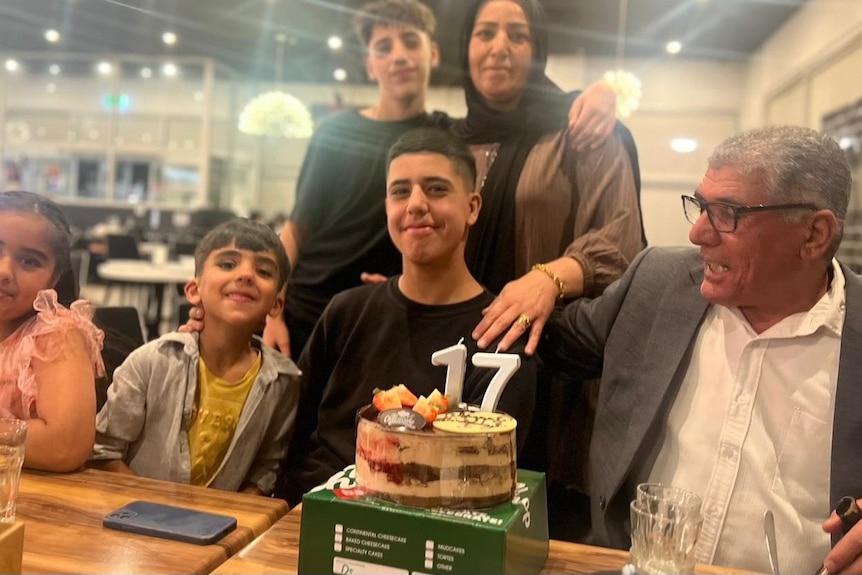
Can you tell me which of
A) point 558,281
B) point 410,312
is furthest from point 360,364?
point 558,281

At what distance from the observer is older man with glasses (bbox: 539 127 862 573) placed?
4.87ft

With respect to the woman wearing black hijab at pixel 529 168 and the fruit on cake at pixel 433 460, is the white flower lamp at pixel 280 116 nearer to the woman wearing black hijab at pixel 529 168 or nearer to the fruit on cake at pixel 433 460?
the woman wearing black hijab at pixel 529 168

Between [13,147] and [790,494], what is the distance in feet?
37.9

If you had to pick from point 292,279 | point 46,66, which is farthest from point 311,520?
point 46,66

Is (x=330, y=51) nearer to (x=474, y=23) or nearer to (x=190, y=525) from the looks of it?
(x=474, y=23)

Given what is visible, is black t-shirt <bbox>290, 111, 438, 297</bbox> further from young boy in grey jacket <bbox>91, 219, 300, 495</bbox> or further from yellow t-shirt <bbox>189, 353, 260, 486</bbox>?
yellow t-shirt <bbox>189, 353, 260, 486</bbox>

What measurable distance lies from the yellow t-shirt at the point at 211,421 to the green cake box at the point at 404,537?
723 millimetres

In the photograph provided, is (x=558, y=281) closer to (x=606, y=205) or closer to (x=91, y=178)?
(x=606, y=205)

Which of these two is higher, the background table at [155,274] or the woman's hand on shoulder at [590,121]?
the woman's hand on shoulder at [590,121]

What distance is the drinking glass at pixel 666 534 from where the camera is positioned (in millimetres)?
1112

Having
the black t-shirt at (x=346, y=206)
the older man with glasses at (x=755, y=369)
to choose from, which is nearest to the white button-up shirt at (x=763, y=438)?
the older man with glasses at (x=755, y=369)

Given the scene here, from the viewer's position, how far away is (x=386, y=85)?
2.50 meters

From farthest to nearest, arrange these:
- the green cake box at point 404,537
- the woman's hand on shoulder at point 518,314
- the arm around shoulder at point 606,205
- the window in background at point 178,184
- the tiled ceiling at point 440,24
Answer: the window in background at point 178,184 < the tiled ceiling at point 440,24 < the arm around shoulder at point 606,205 < the woman's hand on shoulder at point 518,314 < the green cake box at point 404,537

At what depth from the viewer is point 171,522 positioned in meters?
1.24
